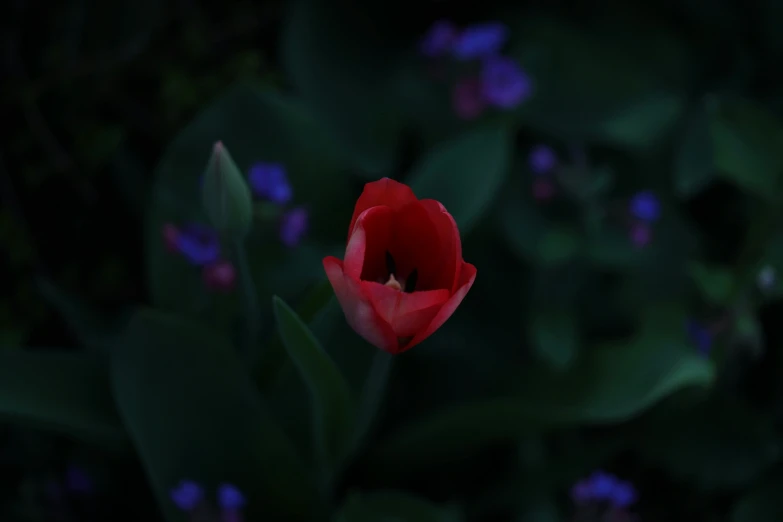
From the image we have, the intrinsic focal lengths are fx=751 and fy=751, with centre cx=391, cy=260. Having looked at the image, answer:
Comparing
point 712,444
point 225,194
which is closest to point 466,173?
point 225,194

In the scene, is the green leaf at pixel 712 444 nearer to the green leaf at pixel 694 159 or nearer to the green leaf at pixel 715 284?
the green leaf at pixel 715 284

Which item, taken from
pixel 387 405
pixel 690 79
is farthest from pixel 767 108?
pixel 387 405

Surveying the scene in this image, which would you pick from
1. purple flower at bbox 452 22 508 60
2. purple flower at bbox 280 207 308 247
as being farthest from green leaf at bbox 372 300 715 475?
purple flower at bbox 452 22 508 60

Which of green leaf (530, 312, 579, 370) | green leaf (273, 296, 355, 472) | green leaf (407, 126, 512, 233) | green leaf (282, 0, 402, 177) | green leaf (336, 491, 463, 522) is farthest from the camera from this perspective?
green leaf (282, 0, 402, 177)

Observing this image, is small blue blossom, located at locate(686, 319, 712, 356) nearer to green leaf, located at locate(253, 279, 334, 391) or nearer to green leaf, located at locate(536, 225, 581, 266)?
green leaf, located at locate(536, 225, 581, 266)

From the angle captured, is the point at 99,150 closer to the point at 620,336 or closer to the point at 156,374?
the point at 156,374

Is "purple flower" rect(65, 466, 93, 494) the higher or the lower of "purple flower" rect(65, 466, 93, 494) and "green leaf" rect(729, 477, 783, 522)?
the higher
